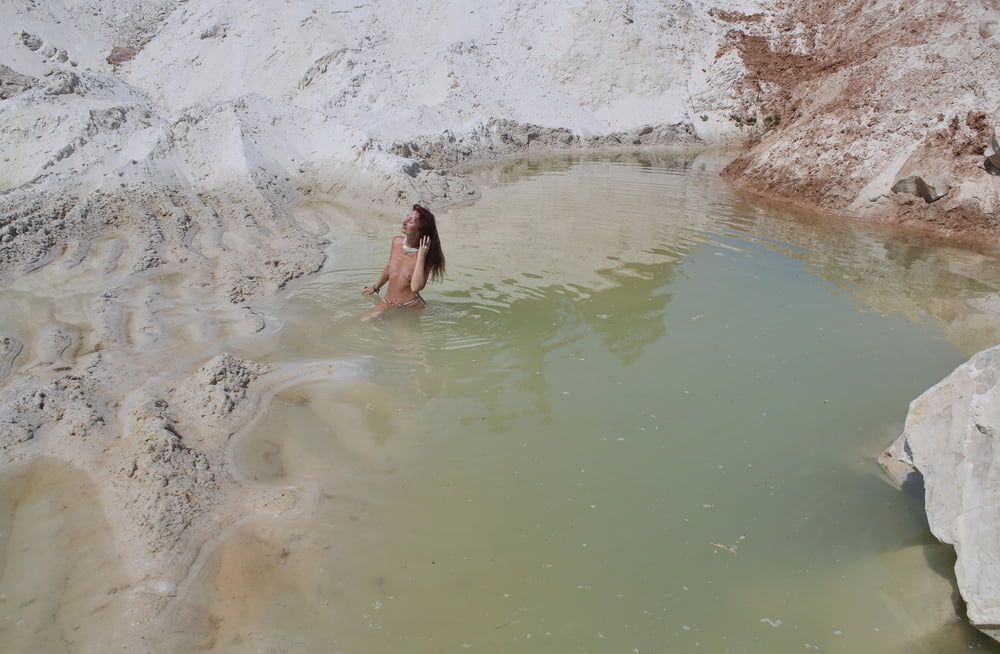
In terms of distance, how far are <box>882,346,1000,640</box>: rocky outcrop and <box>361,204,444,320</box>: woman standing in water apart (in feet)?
12.9

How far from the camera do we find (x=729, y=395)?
4.84m

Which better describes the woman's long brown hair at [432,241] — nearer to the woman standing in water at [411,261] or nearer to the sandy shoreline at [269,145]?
the woman standing in water at [411,261]

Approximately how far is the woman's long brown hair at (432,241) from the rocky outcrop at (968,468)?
3956mm

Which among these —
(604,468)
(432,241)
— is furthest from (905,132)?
(604,468)

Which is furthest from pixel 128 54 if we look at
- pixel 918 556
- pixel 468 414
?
pixel 918 556

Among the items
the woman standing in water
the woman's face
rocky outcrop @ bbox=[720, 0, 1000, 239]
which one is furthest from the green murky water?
rocky outcrop @ bbox=[720, 0, 1000, 239]

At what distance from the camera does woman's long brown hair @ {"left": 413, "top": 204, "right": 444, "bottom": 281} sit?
5.92 meters

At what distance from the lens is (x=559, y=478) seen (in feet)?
12.8

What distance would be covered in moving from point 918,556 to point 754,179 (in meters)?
Result: 11.0

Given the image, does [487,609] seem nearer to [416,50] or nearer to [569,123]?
[569,123]

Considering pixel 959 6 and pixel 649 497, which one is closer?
pixel 649 497

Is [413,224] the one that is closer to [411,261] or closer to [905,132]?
[411,261]

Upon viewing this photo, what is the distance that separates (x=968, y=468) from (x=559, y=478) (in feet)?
6.63

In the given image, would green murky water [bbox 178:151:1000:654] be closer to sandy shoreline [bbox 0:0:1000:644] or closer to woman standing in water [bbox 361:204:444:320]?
woman standing in water [bbox 361:204:444:320]
